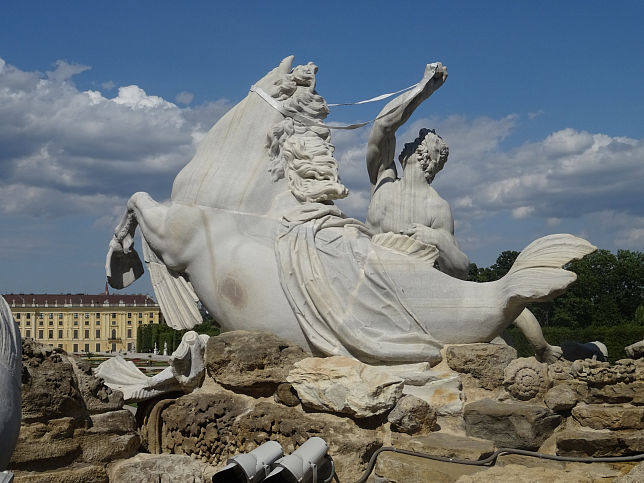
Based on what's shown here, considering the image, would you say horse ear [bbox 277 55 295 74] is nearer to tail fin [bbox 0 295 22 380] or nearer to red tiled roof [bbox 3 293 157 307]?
tail fin [bbox 0 295 22 380]

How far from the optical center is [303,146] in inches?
261

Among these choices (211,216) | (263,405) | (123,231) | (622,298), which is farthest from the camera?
(622,298)

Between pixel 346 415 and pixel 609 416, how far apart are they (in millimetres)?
1793

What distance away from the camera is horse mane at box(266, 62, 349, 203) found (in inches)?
257

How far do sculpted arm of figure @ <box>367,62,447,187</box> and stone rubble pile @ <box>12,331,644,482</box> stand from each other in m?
2.19

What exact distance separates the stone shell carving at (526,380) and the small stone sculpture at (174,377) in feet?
7.96

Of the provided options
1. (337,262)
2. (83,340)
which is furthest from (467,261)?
(83,340)

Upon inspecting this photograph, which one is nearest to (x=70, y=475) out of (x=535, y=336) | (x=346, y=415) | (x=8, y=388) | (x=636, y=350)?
(x=346, y=415)

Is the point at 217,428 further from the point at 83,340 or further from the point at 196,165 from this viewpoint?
the point at 83,340

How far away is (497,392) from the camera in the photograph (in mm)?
5789

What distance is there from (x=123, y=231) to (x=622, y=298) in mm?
31719

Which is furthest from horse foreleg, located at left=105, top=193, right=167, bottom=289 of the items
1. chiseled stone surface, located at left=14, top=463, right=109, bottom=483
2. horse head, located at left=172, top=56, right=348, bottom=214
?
chiseled stone surface, located at left=14, top=463, right=109, bottom=483

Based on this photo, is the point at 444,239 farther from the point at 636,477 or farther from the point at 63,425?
the point at 63,425

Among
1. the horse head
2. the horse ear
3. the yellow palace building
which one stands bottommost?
the yellow palace building
